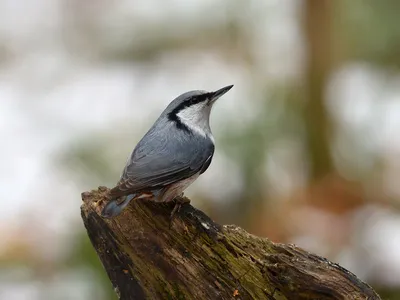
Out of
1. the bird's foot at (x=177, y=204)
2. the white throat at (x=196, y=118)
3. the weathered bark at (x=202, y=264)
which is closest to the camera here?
the weathered bark at (x=202, y=264)

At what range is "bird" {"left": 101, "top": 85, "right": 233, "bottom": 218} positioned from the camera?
139 cm

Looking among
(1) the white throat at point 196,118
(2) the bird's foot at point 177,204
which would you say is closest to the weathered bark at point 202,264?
(2) the bird's foot at point 177,204

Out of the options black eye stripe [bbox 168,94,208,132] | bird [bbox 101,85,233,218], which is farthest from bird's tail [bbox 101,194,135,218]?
black eye stripe [bbox 168,94,208,132]

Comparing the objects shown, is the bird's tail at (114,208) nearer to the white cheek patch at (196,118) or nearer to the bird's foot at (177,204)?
the bird's foot at (177,204)

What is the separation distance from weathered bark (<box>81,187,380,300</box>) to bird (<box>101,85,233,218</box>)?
0.06 meters

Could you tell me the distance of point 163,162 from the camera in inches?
58.1

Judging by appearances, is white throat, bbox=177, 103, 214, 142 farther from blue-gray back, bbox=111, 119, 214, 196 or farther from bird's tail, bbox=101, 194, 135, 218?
bird's tail, bbox=101, 194, 135, 218

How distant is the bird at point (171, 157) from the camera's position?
1390 millimetres

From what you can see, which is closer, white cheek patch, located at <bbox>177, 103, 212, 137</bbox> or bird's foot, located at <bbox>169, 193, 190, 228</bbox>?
bird's foot, located at <bbox>169, 193, 190, 228</bbox>

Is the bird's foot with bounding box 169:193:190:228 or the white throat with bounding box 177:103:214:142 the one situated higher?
the white throat with bounding box 177:103:214:142

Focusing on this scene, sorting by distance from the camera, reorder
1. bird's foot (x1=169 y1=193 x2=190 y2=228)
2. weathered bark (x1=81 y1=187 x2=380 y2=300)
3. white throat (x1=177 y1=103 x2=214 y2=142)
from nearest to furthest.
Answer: weathered bark (x1=81 y1=187 x2=380 y2=300) → bird's foot (x1=169 y1=193 x2=190 y2=228) → white throat (x1=177 y1=103 x2=214 y2=142)

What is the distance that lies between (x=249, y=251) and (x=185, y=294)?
0.14 metres

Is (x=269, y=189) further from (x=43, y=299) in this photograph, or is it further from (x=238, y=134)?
(x=43, y=299)

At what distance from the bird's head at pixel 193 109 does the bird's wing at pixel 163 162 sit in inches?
2.9
